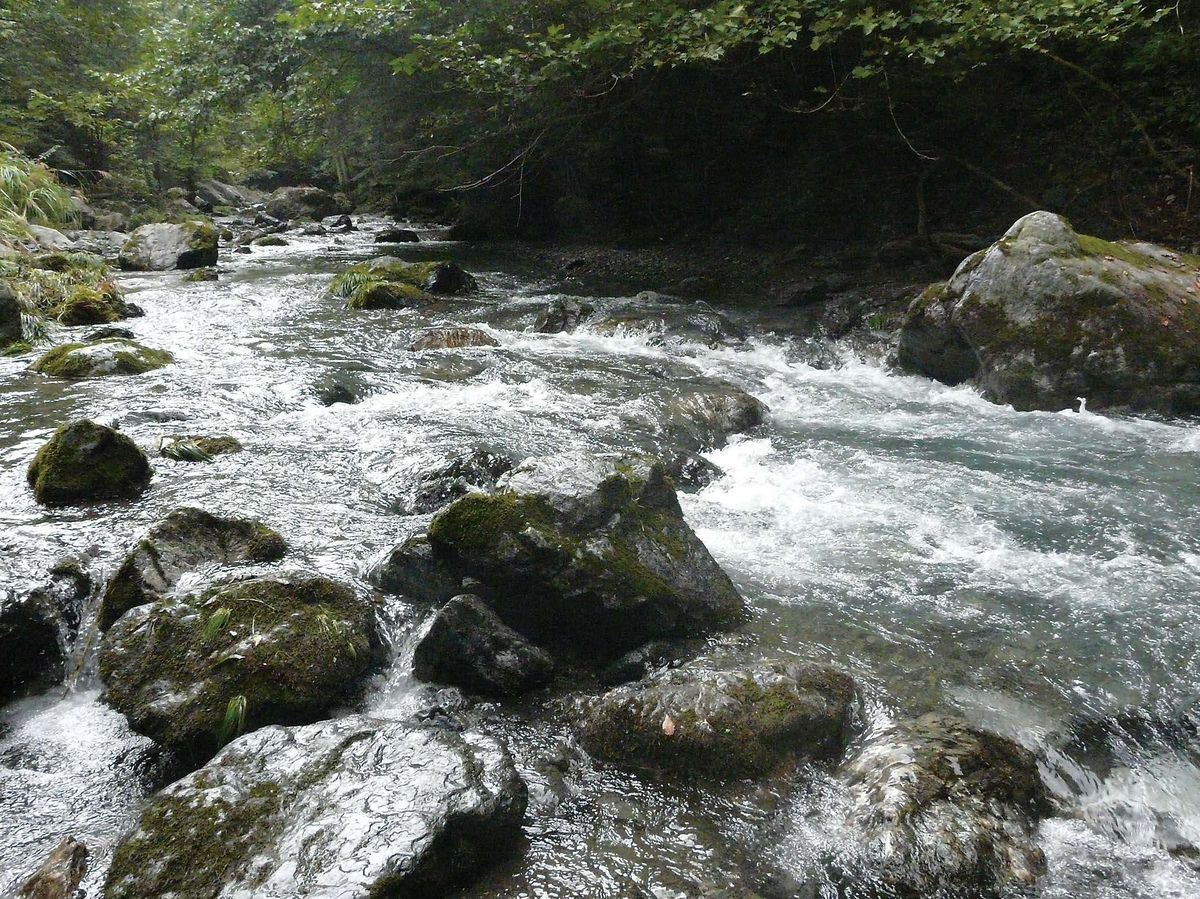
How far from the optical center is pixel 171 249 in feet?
50.0

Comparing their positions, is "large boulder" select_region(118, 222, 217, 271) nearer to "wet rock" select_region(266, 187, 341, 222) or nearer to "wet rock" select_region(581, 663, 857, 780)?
"wet rock" select_region(266, 187, 341, 222)

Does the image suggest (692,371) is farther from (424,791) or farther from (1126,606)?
(424,791)

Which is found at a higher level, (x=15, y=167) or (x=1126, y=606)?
(x=15, y=167)

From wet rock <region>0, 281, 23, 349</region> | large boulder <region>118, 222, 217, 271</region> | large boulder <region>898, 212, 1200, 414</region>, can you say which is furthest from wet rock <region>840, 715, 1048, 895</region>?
large boulder <region>118, 222, 217, 271</region>

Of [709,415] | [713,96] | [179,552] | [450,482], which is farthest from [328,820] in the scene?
[713,96]

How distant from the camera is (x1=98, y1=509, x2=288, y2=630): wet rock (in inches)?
159

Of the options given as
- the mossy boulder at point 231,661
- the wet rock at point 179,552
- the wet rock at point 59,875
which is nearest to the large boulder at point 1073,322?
the mossy boulder at point 231,661

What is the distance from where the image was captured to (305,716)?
3.56m

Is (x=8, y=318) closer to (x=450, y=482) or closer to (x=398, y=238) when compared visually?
(x=450, y=482)

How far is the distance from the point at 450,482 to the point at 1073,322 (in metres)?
6.29

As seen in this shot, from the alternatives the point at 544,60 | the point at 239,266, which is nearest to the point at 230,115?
the point at 239,266

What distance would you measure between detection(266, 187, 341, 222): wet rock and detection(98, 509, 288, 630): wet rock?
24.8m

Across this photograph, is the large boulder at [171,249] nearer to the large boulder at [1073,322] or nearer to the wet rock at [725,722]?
the large boulder at [1073,322]

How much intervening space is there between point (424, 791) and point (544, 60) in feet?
35.2
